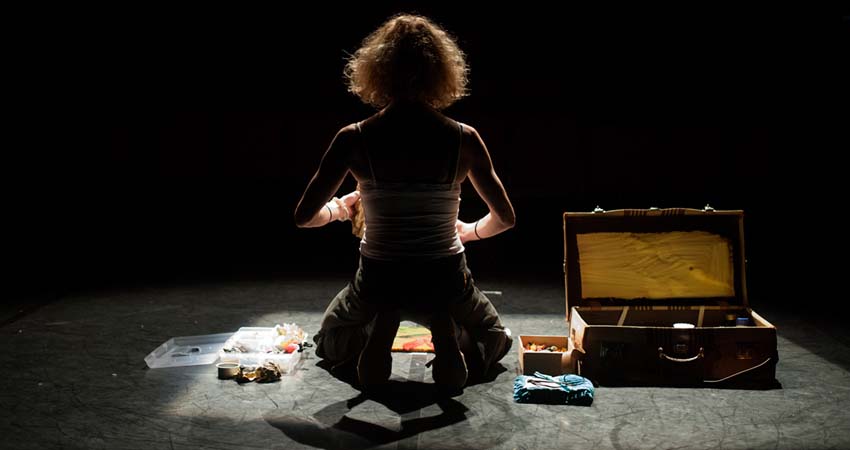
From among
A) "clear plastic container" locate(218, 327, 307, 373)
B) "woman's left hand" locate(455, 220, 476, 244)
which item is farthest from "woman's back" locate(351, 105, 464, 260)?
"clear plastic container" locate(218, 327, 307, 373)

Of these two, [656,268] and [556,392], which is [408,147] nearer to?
[556,392]

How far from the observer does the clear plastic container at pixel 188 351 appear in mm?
3346

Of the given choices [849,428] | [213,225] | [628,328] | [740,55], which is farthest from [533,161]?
[849,428]

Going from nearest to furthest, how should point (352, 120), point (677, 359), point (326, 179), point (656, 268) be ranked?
point (326, 179), point (677, 359), point (656, 268), point (352, 120)

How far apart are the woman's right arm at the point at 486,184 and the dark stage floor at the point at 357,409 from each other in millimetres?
686

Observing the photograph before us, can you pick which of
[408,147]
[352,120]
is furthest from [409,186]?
[352,120]

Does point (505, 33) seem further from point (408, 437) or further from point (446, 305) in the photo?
point (408, 437)

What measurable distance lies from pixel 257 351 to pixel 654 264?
74.1 inches

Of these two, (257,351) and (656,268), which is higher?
(656,268)

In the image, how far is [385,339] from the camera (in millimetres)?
2826

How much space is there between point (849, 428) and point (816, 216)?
169 inches

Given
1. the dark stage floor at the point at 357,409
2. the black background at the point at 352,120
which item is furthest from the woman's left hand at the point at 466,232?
the black background at the point at 352,120

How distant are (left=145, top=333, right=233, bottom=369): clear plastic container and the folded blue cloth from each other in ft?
4.81

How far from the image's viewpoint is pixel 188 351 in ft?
11.6
